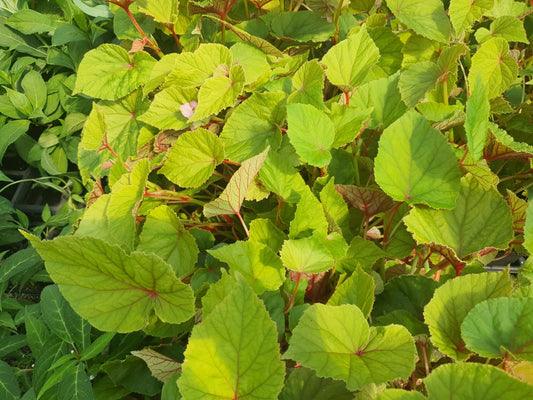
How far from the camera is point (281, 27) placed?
→ 3.32 ft

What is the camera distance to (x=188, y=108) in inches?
34.3

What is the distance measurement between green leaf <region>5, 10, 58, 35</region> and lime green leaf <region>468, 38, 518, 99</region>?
1.56 meters

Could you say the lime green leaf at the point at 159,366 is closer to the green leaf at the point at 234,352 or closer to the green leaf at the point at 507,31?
the green leaf at the point at 234,352

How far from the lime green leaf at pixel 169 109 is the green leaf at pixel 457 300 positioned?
21.6 inches

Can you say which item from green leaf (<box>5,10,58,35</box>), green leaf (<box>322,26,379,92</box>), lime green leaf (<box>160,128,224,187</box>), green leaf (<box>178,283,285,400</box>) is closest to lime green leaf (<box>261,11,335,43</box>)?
green leaf (<box>322,26,379,92</box>)

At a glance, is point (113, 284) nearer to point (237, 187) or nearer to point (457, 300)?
point (237, 187)

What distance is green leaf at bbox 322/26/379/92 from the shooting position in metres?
0.77

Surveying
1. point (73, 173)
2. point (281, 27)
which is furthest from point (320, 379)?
point (73, 173)

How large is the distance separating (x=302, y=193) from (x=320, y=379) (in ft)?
0.80

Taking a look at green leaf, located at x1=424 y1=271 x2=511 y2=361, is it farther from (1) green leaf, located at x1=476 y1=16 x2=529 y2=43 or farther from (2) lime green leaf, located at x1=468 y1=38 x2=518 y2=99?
(1) green leaf, located at x1=476 y1=16 x2=529 y2=43

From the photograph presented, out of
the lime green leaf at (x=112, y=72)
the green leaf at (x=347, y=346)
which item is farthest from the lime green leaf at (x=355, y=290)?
the lime green leaf at (x=112, y=72)

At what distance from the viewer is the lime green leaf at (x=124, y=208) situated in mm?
701

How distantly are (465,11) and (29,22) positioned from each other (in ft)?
5.18

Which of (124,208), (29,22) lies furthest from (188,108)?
(29,22)
